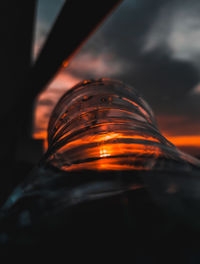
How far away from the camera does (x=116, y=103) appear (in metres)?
0.76

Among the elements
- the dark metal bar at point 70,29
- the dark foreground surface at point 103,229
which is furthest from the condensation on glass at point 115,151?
the dark metal bar at point 70,29

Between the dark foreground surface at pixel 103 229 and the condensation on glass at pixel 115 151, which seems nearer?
the dark foreground surface at pixel 103 229

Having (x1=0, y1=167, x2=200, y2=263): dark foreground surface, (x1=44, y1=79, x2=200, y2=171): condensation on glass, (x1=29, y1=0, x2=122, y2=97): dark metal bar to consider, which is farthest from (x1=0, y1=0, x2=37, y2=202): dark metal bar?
(x1=0, y1=167, x2=200, y2=263): dark foreground surface

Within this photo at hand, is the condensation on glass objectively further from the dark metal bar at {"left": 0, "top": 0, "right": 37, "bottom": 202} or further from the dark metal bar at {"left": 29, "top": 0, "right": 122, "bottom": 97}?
the dark metal bar at {"left": 0, "top": 0, "right": 37, "bottom": 202}

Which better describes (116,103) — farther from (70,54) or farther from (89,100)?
(70,54)

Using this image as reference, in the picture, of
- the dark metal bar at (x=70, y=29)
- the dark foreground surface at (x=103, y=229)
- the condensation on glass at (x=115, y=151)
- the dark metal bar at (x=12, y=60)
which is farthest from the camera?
the dark metal bar at (x=12, y=60)

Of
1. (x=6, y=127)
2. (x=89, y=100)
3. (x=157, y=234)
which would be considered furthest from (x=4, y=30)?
(x=157, y=234)

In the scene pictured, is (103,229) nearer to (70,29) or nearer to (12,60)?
(70,29)

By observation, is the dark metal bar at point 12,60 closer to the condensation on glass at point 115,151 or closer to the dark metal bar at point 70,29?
the dark metal bar at point 70,29

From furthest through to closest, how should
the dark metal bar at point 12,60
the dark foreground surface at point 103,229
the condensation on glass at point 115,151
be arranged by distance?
the dark metal bar at point 12,60, the condensation on glass at point 115,151, the dark foreground surface at point 103,229

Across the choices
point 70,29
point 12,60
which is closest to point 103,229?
point 70,29

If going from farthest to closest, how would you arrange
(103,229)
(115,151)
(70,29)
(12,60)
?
(12,60) → (70,29) → (115,151) → (103,229)

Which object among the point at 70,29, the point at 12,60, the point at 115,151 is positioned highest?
the point at 12,60

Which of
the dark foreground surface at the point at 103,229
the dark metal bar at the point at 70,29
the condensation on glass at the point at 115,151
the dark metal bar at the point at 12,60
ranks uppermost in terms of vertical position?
the dark metal bar at the point at 12,60
